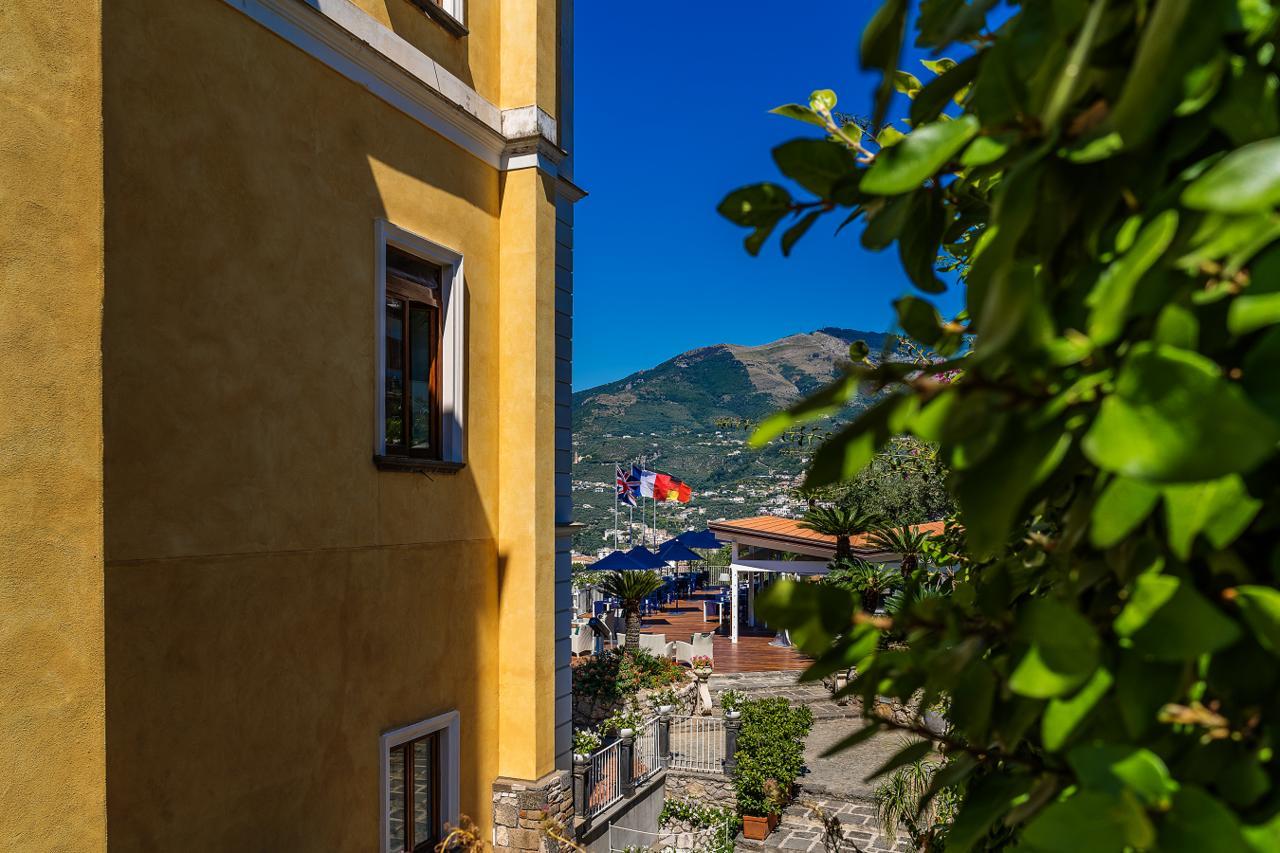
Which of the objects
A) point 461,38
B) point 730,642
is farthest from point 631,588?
point 461,38

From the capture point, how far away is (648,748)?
41.8ft

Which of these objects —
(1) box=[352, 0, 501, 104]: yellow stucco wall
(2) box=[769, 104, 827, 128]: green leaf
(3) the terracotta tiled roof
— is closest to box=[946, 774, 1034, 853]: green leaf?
(2) box=[769, 104, 827, 128]: green leaf

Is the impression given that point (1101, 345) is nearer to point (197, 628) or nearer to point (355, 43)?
point (197, 628)

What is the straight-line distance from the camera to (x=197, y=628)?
476 centimetres

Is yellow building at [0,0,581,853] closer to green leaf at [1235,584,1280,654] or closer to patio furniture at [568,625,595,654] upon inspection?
green leaf at [1235,584,1280,654]

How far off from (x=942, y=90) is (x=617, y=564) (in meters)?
20.1

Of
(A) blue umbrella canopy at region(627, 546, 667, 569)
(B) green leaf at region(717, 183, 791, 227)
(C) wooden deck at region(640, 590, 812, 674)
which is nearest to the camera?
(B) green leaf at region(717, 183, 791, 227)

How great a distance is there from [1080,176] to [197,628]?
5.15 m

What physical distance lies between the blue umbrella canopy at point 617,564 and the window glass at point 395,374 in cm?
1375

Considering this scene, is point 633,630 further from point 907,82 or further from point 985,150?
point 985,150

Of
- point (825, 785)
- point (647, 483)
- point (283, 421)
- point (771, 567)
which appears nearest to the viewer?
point (283, 421)

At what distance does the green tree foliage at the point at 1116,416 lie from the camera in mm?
500

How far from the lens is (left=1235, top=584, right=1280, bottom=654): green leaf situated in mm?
542

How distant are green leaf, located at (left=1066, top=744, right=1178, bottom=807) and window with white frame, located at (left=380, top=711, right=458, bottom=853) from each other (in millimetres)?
6369
